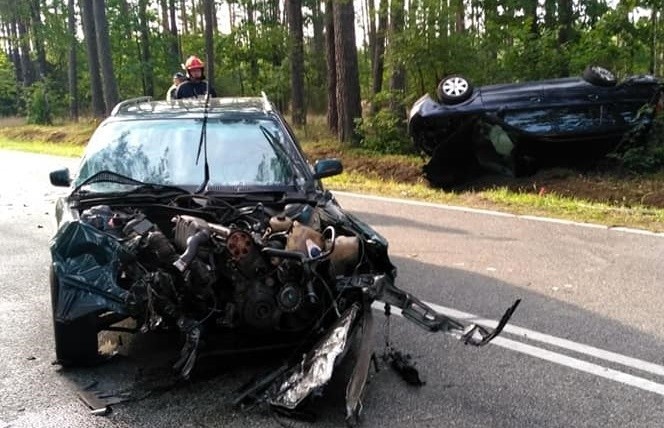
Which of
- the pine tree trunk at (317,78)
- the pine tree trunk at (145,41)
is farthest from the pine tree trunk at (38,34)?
the pine tree trunk at (317,78)

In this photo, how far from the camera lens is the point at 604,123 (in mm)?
10750

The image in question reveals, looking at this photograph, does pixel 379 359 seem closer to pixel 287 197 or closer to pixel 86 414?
pixel 287 197

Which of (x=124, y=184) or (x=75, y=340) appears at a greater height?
(x=124, y=184)

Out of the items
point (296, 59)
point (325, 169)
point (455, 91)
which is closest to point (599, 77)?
point (455, 91)

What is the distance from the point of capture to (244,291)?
3.77 metres

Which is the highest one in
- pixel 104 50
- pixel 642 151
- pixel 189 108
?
pixel 104 50

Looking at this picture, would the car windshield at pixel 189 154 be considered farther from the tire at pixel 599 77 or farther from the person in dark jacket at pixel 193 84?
the tire at pixel 599 77

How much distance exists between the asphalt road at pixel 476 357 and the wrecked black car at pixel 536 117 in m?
3.42

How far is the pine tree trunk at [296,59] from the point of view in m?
22.1

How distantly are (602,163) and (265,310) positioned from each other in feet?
29.9

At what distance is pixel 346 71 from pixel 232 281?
1279 cm

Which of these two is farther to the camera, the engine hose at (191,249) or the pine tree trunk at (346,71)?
the pine tree trunk at (346,71)

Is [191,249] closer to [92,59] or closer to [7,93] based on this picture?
[92,59]

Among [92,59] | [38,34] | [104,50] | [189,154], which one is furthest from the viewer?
[38,34]
